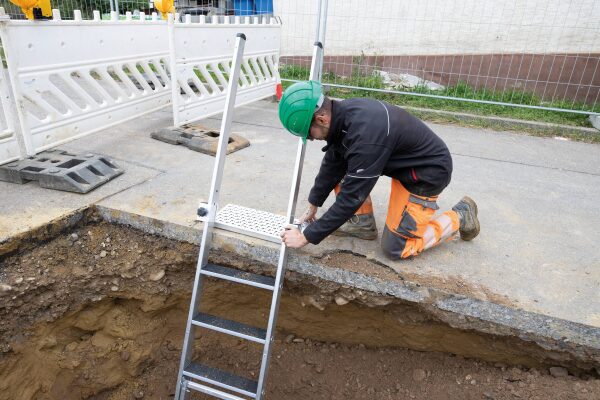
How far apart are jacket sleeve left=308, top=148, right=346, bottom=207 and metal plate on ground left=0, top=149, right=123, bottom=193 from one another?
1828mm

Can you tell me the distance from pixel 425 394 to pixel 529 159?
320cm

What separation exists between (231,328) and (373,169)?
4.09 ft

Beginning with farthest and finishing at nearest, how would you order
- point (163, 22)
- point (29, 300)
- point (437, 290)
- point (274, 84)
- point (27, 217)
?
point (274, 84)
point (163, 22)
point (27, 217)
point (29, 300)
point (437, 290)

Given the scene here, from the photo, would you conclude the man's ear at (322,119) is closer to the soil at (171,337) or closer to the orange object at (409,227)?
the orange object at (409,227)

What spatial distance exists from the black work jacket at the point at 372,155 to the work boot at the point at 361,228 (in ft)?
1.23

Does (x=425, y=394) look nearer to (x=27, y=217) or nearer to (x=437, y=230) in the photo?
(x=437, y=230)

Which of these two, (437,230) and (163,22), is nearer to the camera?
(437,230)

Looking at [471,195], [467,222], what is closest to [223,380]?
[467,222]

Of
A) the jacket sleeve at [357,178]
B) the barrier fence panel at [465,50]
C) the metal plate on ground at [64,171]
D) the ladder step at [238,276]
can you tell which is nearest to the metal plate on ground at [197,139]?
the metal plate on ground at [64,171]

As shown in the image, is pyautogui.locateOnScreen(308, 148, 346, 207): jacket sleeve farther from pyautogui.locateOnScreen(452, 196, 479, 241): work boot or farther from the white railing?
the white railing

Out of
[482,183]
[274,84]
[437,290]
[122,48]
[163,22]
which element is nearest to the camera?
[437,290]

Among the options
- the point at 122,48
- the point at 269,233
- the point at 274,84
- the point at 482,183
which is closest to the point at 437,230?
the point at 269,233

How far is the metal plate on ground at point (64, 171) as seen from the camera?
3.40 metres

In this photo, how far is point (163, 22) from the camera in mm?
5160
